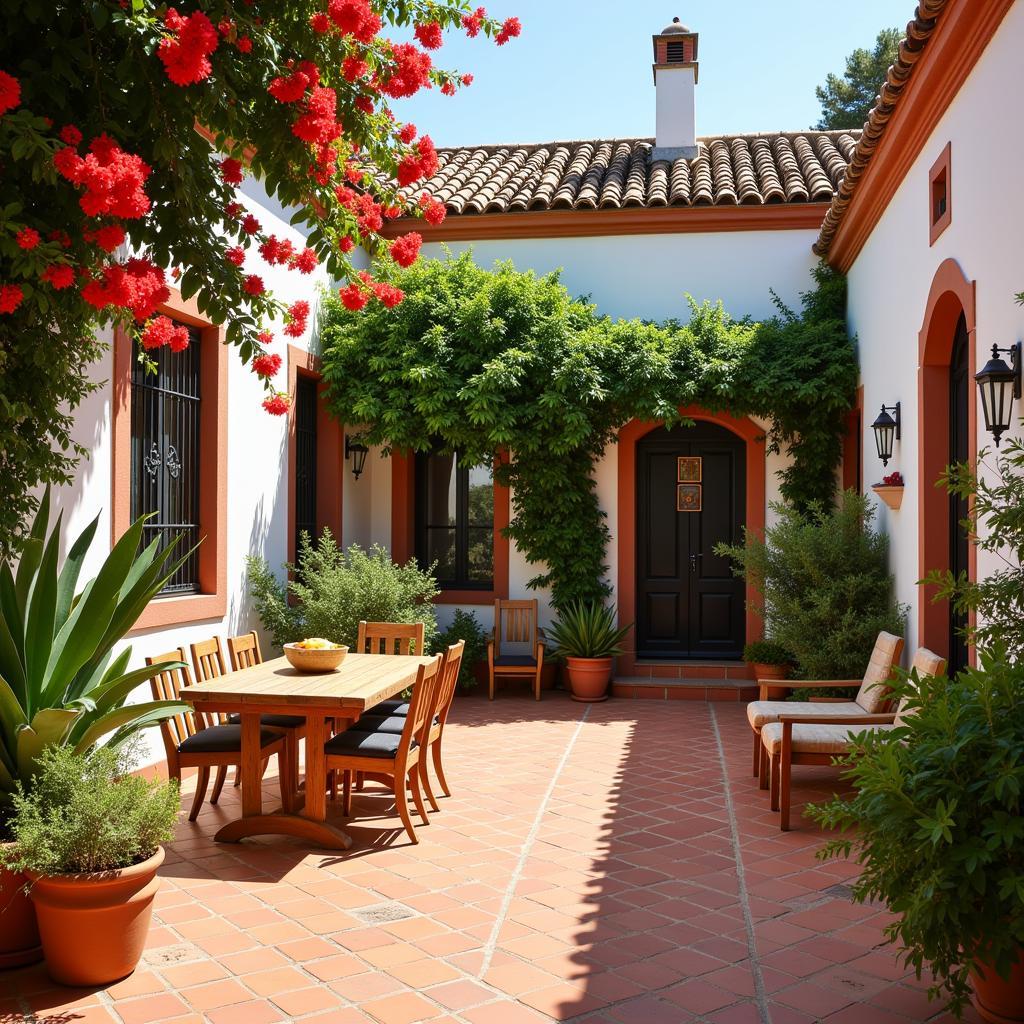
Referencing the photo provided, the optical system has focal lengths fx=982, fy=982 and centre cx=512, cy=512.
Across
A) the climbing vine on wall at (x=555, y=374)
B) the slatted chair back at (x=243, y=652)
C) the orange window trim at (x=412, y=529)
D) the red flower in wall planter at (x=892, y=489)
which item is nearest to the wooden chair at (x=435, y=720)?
the slatted chair back at (x=243, y=652)

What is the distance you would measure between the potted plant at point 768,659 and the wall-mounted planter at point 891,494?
2223mm

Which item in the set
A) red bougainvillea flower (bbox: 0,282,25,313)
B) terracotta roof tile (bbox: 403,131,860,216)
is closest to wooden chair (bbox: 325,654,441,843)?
red bougainvillea flower (bbox: 0,282,25,313)

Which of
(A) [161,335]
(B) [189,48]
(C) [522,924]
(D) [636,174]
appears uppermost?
(D) [636,174]

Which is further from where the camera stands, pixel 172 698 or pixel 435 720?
pixel 435 720

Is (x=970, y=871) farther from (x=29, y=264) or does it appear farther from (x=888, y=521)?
(x=888, y=521)

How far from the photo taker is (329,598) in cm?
841

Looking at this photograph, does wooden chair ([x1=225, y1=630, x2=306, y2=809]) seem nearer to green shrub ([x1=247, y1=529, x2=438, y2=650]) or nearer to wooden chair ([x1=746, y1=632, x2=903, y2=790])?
green shrub ([x1=247, y1=529, x2=438, y2=650])

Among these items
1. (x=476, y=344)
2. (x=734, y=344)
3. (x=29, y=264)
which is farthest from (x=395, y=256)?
(x=734, y=344)

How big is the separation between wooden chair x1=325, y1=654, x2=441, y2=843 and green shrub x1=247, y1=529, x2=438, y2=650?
9.22 ft

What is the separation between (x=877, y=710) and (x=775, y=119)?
24054 millimetres

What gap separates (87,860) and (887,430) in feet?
20.9

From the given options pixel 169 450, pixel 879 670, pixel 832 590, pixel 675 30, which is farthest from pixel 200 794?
pixel 675 30

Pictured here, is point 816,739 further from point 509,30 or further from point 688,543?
point 688,543

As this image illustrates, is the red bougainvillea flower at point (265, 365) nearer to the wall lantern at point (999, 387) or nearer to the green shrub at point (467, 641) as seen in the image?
the wall lantern at point (999, 387)
